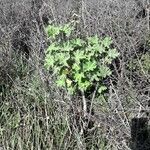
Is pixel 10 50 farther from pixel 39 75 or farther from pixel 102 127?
pixel 102 127

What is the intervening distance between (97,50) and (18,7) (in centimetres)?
202

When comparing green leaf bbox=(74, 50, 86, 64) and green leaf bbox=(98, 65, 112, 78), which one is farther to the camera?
green leaf bbox=(98, 65, 112, 78)

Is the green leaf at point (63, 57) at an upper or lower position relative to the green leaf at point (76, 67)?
upper

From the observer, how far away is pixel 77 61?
3475 millimetres

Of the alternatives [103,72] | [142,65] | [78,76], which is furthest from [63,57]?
[142,65]

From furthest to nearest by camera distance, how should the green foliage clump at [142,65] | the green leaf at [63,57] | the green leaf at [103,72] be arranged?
1. the green foliage clump at [142,65]
2. the green leaf at [103,72]
3. the green leaf at [63,57]

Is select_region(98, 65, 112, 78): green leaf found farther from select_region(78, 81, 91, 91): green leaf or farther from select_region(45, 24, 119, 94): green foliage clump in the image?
select_region(78, 81, 91, 91): green leaf

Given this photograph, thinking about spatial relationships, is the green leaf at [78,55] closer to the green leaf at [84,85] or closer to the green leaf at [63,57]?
the green leaf at [63,57]

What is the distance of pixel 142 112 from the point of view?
337 cm

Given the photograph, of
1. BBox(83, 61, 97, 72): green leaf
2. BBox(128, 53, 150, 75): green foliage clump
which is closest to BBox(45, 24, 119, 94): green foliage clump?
BBox(83, 61, 97, 72): green leaf

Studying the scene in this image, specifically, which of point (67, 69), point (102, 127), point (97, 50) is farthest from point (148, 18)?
point (102, 127)

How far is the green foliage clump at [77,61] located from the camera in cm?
349

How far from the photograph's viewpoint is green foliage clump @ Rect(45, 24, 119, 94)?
3.49 metres

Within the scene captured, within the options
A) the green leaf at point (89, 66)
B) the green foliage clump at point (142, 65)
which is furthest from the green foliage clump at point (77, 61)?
the green foliage clump at point (142, 65)
